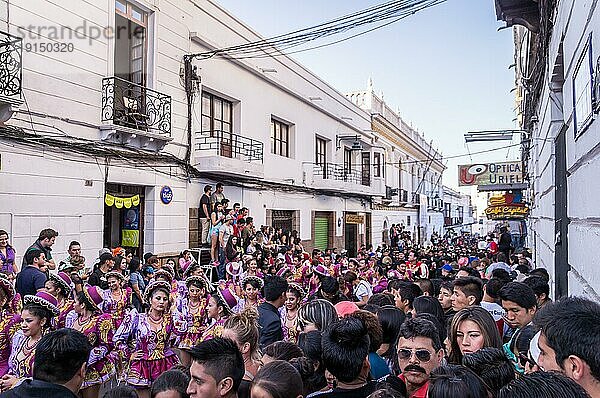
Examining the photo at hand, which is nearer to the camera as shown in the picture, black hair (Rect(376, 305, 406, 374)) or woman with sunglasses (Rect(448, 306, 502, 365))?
woman with sunglasses (Rect(448, 306, 502, 365))

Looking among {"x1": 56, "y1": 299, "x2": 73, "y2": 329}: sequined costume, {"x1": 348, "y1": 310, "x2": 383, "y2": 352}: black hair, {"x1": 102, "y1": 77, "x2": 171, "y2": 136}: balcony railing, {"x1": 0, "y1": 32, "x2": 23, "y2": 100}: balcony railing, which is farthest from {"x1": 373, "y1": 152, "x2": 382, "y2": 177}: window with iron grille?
{"x1": 348, "y1": 310, "x2": 383, "y2": 352}: black hair

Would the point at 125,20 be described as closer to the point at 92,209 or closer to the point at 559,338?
the point at 92,209

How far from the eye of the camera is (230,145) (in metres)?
15.1

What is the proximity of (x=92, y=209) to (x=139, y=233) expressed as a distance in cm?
171

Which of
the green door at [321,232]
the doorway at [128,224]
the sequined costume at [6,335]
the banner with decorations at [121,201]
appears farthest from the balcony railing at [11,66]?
the green door at [321,232]

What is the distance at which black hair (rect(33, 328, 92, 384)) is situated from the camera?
3.40m

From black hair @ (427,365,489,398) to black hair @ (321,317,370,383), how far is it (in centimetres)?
70

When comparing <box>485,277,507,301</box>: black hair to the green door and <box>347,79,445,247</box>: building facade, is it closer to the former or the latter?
the green door

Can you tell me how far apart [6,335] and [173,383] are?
2729 millimetres

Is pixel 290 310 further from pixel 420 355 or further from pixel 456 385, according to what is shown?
pixel 456 385

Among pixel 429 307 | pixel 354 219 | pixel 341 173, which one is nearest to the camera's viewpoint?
pixel 429 307

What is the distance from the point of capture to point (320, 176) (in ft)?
73.2

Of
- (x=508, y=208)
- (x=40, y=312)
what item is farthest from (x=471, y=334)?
(x=508, y=208)

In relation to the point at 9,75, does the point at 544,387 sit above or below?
below
